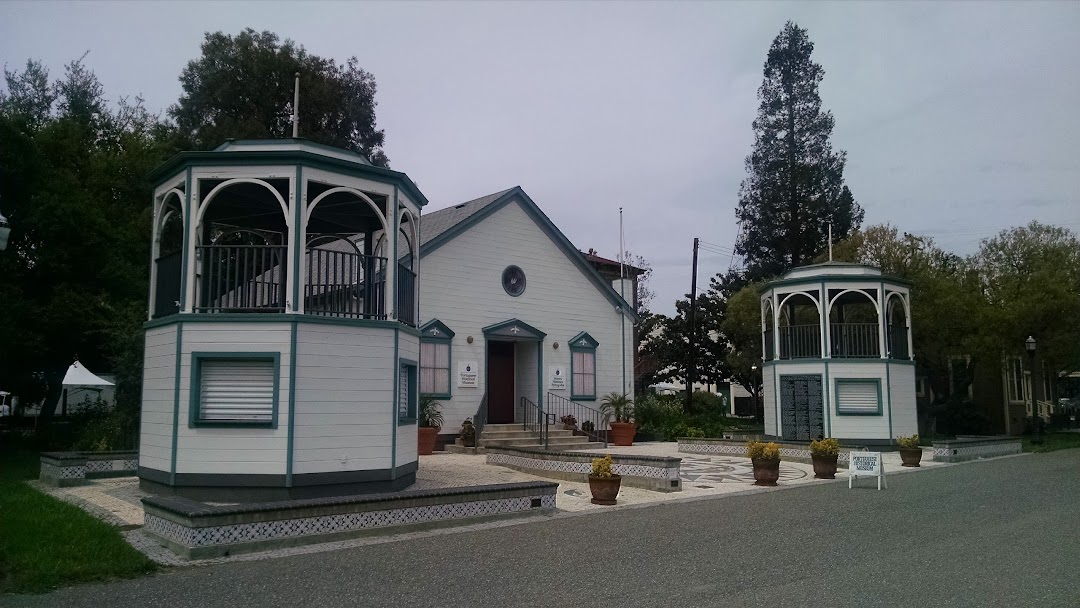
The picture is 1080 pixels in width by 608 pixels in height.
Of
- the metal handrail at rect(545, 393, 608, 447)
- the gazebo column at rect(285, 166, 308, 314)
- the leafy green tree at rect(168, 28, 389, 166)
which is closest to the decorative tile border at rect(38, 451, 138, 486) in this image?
the gazebo column at rect(285, 166, 308, 314)

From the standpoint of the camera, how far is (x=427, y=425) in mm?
18672

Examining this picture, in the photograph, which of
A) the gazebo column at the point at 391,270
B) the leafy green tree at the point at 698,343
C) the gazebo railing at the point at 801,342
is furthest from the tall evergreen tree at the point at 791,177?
the gazebo column at the point at 391,270

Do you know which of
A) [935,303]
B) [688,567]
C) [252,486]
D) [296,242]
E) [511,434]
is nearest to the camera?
[688,567]

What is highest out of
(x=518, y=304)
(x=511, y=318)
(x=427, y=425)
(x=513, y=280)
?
(x=513, y=280)

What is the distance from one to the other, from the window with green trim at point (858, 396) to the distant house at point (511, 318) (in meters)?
5.97

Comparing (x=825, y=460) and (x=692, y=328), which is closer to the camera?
(x=825, y=460)

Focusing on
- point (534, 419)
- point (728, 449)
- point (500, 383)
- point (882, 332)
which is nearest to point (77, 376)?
point (500, 383)

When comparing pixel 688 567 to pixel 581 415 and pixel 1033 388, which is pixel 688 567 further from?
pixel 1033 388

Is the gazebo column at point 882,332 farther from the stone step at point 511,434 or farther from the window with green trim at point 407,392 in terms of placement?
the window with green trim at point 407,392

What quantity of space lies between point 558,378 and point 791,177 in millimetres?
25026

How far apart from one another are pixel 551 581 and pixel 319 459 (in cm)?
503

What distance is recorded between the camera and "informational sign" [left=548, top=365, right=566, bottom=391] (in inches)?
854

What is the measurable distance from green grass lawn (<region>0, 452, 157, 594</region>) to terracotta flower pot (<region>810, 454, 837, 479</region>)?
39.6ft

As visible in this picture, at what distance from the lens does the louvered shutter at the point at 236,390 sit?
10.8 m
